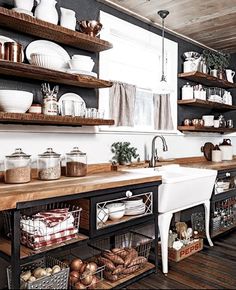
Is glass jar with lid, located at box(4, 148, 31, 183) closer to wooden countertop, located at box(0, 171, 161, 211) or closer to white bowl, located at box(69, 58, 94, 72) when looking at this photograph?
wooden countertop, located at box(0, 171, 161, 211)

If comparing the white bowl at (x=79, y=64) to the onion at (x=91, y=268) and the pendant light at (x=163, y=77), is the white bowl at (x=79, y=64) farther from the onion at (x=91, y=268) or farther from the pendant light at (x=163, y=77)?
the onion at (x=91, y=268)

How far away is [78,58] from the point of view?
2.39 meters

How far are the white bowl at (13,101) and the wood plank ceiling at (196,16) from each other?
1.51 metres

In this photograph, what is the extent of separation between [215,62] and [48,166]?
2995 millimetres

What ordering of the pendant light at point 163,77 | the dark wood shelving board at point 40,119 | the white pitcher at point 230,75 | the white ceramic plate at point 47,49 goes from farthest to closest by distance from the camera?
the white pitcher at point 230,75 < the pendant light at point 163,77 < the white ceramic plate at point 47,49 < the dark wood shelving board at point 40,119

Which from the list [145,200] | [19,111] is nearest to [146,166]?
[145,200]

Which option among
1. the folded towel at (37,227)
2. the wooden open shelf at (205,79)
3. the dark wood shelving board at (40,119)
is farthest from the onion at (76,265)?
the wooden open shelf at (205,79)

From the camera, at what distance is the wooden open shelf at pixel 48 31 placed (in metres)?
2.02

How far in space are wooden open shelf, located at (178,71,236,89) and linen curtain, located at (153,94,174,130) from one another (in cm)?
41

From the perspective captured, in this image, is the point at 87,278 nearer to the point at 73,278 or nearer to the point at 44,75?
the point at 73,278

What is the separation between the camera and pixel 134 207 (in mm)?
2328

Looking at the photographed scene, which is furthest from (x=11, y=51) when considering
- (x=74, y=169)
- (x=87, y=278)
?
(x=87, y=278)

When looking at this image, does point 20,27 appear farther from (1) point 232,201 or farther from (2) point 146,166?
(1) point 232,201

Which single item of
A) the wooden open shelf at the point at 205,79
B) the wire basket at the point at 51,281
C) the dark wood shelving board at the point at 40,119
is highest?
the wooden open shelf at the point at 205,79
